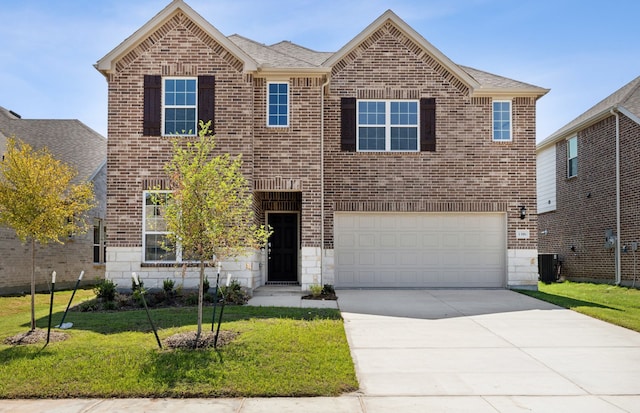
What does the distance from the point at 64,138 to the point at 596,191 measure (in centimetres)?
2137

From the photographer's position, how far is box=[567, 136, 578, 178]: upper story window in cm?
2208

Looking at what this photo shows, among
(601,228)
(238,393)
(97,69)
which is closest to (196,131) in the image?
(97,69)

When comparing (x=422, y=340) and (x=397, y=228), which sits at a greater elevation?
(x=397, y=228)

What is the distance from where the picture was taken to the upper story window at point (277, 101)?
623 inches

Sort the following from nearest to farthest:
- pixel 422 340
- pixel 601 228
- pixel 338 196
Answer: pixel 422 340 → pixel 338 196 → pixel 601 228

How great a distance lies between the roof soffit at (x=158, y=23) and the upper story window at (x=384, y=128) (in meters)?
3.83

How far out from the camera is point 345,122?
55.1 feet

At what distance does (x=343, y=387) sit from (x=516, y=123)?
41.0ft

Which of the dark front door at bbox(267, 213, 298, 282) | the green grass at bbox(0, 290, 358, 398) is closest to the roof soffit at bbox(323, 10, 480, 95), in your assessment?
the dark front door at bbox(267, 213, 298, 282)

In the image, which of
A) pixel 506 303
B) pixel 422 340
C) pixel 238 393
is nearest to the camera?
pixel 238 393

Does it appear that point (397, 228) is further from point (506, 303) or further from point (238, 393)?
point (238, 393)

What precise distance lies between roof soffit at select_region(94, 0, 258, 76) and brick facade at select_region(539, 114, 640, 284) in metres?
12.6

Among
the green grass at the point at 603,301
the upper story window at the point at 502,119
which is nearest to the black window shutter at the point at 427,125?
the upper story window at the point at 502,119

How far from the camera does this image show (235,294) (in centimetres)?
1341
